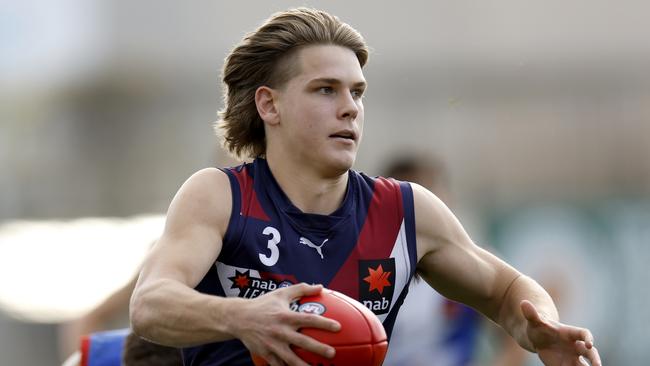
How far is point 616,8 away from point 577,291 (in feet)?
28.5

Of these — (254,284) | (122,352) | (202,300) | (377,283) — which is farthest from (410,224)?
(122,352)

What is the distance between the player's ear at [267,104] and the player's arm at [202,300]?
0.40m

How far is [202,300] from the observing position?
521 cm

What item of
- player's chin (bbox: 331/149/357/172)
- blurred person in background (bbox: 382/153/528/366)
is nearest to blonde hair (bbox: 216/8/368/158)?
player's chin (bbox: 331/149/357/172)

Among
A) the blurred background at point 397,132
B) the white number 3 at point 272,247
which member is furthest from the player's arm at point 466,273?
the blurred background at point 397,132

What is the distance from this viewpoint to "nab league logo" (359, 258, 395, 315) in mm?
5980

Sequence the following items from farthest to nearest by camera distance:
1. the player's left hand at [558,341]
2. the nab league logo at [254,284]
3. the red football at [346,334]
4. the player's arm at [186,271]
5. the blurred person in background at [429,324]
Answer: the blurred person in background at [429,324] → the nab league logo at [254,284] → the player's left hand at [558,341] → the player's arm at [186,271] → the red football at [346,334]

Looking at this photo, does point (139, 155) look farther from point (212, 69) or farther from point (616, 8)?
point (616, 8)

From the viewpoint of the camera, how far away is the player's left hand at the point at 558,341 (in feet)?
18.5

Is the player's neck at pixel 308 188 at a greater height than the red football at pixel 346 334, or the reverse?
the player's neck at pixel 308 188

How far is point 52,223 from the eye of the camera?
19.6 m

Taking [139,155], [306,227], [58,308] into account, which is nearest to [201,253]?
[306,227]

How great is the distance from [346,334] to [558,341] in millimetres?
1020

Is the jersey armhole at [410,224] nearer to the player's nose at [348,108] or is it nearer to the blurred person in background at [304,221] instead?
the blurred person in background at [304,221]
